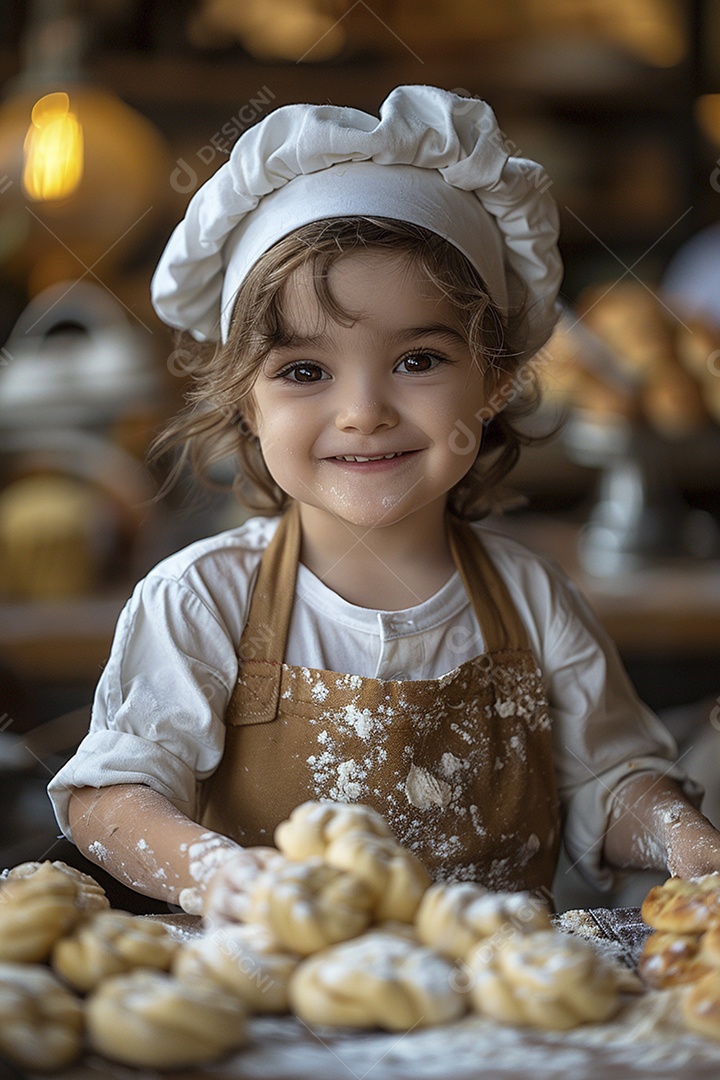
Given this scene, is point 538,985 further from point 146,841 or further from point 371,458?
point 371,458

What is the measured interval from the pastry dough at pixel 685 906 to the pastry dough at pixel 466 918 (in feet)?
0.35

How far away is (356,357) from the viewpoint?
3.00 ft

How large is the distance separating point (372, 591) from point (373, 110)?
1.98m

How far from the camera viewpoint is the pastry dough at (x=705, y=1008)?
0.62 metres

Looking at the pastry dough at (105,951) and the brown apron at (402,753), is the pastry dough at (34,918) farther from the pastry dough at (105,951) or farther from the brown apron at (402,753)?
the brown apron at (402,753)

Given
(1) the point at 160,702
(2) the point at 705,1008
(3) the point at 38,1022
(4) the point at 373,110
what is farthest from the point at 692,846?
(4) the point at 373,110

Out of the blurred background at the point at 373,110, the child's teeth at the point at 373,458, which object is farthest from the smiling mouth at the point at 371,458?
the blurred background at the point at 373,110

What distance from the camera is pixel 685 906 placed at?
0.74m

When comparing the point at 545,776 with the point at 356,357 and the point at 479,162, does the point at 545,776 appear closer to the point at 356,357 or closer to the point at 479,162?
the point at 356,357

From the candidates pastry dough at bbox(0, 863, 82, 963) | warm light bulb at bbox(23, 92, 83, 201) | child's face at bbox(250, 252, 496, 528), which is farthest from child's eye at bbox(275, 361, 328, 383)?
warm light bulb at bbox(23, 92, 83, 201)

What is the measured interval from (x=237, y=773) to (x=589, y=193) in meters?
2.27

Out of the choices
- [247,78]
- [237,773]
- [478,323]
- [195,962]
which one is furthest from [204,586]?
[247,78]

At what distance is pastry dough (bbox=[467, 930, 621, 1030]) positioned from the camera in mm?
610

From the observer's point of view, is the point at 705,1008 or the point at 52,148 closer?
the point at 705,1008
